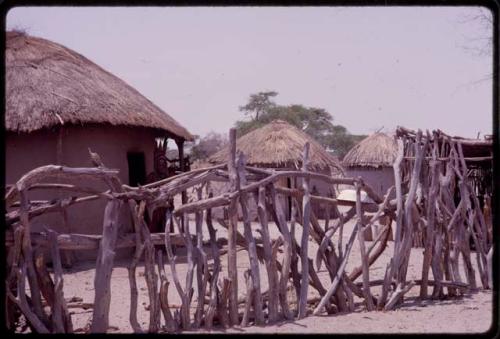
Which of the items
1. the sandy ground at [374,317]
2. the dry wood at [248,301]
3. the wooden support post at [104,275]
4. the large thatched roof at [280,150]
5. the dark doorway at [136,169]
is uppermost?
the large thatched roof at [280,150]

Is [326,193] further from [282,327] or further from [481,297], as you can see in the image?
[282,327]

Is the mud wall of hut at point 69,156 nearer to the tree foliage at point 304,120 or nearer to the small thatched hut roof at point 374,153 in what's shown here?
the small thatched hut roof at point 374,153

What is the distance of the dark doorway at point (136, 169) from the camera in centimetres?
1202

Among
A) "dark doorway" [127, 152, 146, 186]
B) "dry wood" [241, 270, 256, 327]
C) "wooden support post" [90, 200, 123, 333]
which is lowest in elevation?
"dry wood" [241, 270, 256, 327]

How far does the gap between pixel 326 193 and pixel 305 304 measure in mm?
14673

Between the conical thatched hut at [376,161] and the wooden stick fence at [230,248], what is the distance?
48.2ft

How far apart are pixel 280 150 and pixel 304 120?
25120 mm

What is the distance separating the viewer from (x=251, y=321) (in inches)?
231

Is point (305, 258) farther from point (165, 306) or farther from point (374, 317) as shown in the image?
point (165, 306)

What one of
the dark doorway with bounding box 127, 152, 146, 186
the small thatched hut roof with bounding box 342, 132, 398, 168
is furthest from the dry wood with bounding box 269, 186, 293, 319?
the small thatched hut roof with bounding box 342, 132, 398, 168

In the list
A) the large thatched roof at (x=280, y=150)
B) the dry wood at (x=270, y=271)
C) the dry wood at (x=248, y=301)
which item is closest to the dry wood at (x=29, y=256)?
the dry wood at (x=248, y=301)

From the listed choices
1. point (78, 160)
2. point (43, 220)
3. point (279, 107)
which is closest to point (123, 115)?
point (78, 160)

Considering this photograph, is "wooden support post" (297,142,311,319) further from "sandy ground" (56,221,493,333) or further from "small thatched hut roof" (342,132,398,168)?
"small thatched hut roof" (342,132,398,168)

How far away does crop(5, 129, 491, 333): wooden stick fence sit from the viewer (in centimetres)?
506
